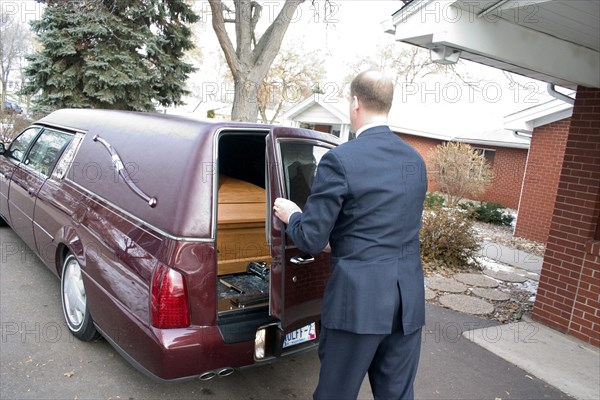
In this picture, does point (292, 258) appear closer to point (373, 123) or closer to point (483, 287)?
point (373, 123)

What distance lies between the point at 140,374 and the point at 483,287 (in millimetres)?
4790

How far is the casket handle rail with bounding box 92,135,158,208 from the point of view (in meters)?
2.69

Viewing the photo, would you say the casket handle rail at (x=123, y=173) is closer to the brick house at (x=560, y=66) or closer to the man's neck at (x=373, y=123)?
the man's neck at (x=373, y=123)

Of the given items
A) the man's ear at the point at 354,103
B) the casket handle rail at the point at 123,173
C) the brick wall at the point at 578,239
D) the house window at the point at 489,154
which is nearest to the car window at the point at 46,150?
the casket handle rail at the point at 123,173

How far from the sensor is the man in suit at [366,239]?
1914 millimetres

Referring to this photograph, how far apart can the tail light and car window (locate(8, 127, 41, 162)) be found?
342 centimetres

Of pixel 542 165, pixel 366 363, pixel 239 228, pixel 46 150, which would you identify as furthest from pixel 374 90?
pixel 542 165

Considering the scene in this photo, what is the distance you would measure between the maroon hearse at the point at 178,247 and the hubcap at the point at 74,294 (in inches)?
0.6

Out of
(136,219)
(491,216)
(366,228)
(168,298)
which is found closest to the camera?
(366,228)

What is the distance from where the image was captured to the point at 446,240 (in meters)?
7.00

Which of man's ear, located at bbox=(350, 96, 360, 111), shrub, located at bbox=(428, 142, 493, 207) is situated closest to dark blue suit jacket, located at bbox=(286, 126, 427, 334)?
man's ear, located at bbox=(350, 96, 360, 111)

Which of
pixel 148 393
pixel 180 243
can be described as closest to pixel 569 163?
pixel 180 243

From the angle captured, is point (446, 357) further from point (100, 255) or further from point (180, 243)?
point (100, 255)

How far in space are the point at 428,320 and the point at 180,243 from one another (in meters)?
3.26
